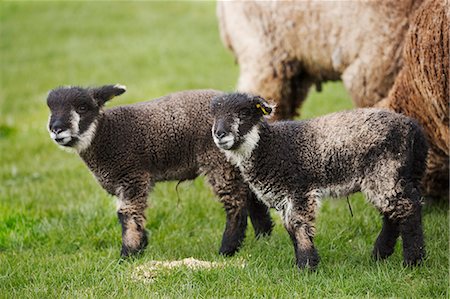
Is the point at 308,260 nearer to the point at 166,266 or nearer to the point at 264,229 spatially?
the point at 166,266

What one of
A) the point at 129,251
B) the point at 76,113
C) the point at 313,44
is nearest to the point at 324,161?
the point at 129,251

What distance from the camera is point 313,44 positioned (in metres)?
9.48

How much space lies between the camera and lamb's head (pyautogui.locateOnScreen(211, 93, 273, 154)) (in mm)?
6363

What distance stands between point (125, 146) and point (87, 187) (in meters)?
3.20

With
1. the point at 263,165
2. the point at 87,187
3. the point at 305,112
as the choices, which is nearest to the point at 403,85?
the point at 263,165

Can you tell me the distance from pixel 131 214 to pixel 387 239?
2226 millimetres

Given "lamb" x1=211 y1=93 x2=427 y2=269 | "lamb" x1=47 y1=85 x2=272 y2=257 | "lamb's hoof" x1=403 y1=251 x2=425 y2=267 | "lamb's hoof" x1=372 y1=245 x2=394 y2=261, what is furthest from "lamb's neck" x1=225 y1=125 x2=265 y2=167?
"lamb's hoof" x1=403 y1=251 x2=425 y2=267

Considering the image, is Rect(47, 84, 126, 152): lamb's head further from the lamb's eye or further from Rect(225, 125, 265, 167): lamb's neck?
Rect(225, 125, 265, 167): lamb's neck

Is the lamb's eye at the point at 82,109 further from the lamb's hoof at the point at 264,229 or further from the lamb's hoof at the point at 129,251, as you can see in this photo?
the lamb's hoof at the point at 264,229

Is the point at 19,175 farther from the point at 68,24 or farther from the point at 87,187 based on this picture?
the point at 68,24

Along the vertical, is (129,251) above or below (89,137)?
below

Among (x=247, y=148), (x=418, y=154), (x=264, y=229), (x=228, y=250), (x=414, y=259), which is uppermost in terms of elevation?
(x=247, y=148)

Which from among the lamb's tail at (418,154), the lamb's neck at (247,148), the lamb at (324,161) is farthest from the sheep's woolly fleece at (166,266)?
the lamb's tail at (418,154)

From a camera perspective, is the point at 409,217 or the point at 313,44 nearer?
the point at 409,217
